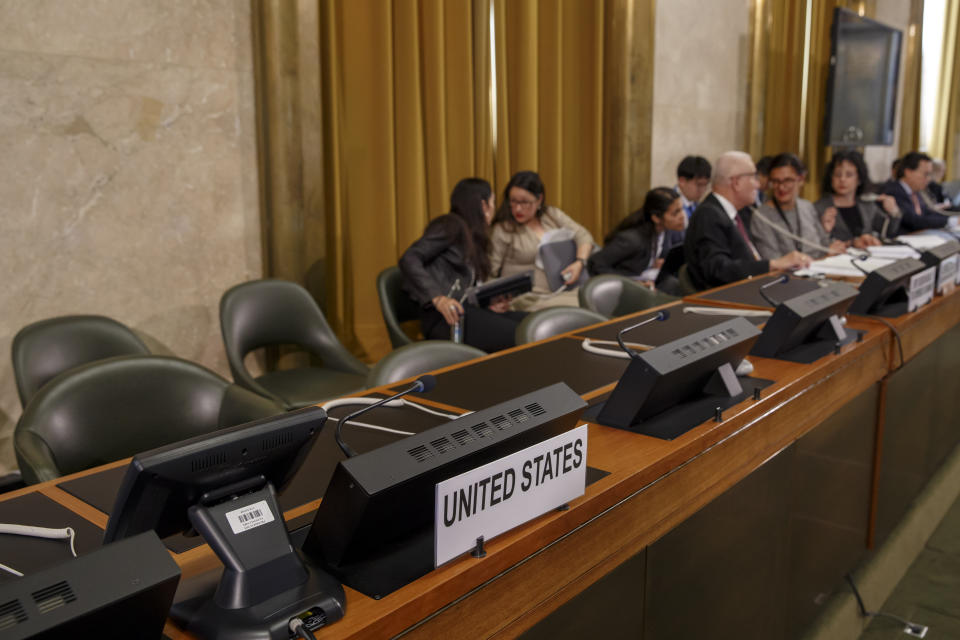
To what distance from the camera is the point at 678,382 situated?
1.52 metres

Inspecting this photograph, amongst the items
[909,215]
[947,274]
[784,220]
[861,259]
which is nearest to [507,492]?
[947,274]

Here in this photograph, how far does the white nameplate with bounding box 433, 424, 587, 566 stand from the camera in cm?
97

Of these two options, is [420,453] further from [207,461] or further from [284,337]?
[284,337]

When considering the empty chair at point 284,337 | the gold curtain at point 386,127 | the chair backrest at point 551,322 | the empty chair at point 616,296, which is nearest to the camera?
the chair backrest at point 551,322

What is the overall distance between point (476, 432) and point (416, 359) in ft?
3.62

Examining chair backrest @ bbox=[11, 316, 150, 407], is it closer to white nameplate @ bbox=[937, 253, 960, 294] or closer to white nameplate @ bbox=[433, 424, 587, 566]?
white nameplate @ bbox=[433, 424, 587, 566]

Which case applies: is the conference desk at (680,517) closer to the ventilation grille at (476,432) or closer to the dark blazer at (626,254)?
the ventilation grille at (476,432)

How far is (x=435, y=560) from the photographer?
981mm

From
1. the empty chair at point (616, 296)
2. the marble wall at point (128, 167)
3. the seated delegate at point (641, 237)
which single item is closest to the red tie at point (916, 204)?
the seated delegate at point (641, 237)

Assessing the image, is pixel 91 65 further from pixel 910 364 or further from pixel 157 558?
A: pixel 910 364

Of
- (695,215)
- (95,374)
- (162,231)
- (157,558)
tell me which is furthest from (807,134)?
(157,558)

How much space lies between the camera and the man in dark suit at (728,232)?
3.41 m

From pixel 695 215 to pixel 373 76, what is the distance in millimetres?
1667

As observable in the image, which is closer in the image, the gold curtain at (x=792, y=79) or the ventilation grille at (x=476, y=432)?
the ventilation grille at (x=476, y=432)
